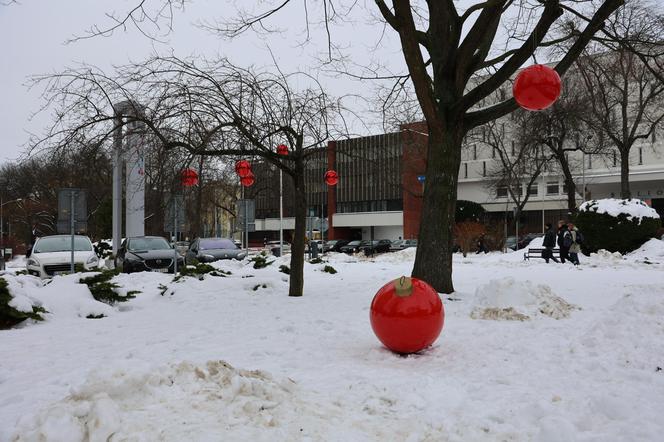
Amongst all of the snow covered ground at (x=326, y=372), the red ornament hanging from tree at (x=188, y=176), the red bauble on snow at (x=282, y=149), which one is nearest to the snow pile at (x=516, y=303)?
the snow covered ground at (x=326, y=372)

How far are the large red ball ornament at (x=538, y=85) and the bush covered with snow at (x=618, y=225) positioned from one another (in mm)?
18982

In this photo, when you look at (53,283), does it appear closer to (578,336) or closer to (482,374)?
(482,374)

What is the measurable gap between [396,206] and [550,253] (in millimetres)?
49822

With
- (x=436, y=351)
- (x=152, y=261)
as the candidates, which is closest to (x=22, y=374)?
(x=436, y=351)

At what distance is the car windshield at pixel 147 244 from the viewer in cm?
1925

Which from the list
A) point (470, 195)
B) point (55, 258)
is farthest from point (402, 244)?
point (55, 258)

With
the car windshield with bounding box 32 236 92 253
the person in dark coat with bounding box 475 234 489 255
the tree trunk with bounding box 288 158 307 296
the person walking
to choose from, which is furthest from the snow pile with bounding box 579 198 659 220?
the car windshield with bounding box 32 236 92 253

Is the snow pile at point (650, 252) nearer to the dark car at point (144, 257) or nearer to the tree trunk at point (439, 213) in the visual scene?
the tree trunk at point (439, 213)

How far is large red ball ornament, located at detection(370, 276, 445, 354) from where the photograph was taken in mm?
5539

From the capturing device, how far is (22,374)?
17.3 feet

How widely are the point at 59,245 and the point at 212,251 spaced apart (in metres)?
5.88

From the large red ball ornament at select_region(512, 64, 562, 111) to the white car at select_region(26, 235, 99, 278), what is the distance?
1403cm

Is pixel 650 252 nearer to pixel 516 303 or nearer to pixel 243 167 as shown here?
pixel 516 303

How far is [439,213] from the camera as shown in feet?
34.3
